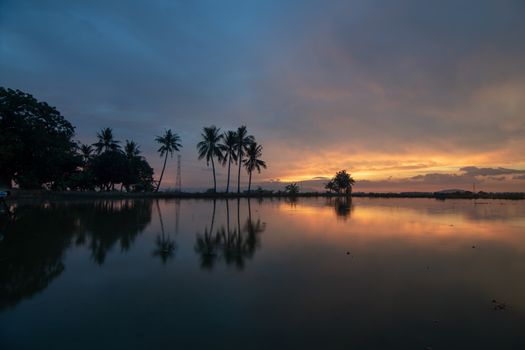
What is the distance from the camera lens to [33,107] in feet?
92.0

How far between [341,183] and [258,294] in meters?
71.0

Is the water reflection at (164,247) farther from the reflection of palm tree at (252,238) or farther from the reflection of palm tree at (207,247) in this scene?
the reflection of palm tree at (252,238)

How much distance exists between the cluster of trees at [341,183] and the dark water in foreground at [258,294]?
212 feet

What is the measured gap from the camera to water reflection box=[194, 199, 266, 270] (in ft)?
24.3

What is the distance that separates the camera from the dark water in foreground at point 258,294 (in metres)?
3.65

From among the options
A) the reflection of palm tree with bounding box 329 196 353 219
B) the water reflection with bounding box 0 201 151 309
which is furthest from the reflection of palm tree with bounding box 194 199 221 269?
the reflection of palm tree with bounding box 329 196 353 219

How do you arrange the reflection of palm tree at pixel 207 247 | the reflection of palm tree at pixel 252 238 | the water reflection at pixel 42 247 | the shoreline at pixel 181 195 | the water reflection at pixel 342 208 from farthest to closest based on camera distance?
the shoreline at pixel 181 195, the water reflection at pixel 342 208, the reflection of palm tree at pixel 252 238, the reflection of palm tree at pixel 207 247, the water reflection at pixel 42 247

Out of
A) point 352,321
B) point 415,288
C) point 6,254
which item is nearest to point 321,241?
point 415,288

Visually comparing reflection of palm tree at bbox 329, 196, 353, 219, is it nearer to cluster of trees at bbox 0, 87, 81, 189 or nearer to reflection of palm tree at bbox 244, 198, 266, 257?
reflection of palm tree at bbox 244, 198, 266, 257

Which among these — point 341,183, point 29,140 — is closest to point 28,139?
point 29,140

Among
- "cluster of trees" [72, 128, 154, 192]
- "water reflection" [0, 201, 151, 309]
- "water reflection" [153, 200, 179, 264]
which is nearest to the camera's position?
"water reflection" [0, 201, 151, 309]

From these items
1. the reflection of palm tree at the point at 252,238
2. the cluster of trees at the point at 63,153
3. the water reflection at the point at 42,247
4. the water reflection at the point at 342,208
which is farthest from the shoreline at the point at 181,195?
the reflection of palm tree at the point at 252,238

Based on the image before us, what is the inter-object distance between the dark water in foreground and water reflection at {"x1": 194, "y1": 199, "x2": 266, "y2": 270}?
3.0 inches

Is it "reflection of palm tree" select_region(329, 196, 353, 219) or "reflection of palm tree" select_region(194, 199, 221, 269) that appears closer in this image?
"reflection of palm tree" select_region(194, 199, 221, 269)
